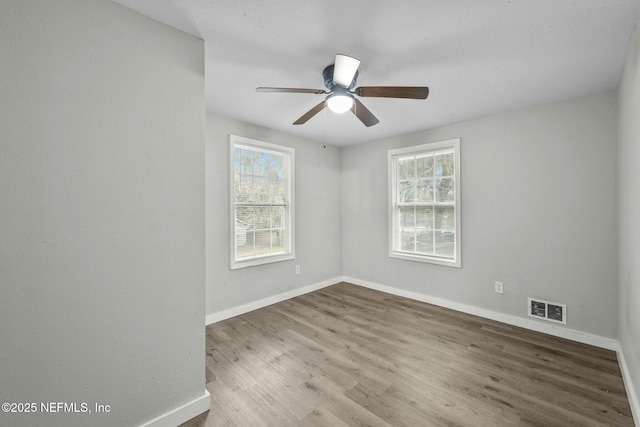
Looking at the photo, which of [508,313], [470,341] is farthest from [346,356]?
[508,313]

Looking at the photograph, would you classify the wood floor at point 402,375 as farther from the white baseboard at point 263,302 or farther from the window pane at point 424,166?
the window pane at point 424,166

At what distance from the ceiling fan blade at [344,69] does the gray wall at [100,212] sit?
0.88 m

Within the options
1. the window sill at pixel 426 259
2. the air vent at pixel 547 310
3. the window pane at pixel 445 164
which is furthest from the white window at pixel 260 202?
the air vent at pixel 547 310

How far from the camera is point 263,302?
11.8ft

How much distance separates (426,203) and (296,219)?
1849 millimetres

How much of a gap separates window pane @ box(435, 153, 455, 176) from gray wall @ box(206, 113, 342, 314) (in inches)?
64.6

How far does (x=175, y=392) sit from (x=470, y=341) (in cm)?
253

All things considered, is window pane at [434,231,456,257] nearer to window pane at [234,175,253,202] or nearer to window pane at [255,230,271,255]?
window pane at [255,230,271,255]

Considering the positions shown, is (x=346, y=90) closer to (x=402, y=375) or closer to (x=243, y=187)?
(x=243, y=187)

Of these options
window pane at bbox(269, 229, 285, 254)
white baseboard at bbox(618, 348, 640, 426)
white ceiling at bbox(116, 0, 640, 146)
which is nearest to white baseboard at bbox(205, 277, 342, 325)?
window pane at bbox(269, 229, 285, 254)

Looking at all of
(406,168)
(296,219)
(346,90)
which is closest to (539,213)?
(406,168)

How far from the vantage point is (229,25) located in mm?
1653

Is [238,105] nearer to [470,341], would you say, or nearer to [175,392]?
[175,392]

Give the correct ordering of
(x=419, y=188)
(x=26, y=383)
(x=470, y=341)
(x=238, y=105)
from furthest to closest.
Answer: (x=419, y=188), (x=238, y=105), (x=470, y=341), (x=26, y=383)
